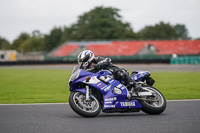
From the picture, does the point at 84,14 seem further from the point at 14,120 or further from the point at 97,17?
the point at 14,120

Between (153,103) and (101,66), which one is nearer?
(101,66)

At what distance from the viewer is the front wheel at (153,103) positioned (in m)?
7.38

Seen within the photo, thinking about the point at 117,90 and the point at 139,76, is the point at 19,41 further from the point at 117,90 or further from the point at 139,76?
the point at 117,90

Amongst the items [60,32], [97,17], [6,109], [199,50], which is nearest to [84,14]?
[97,17]

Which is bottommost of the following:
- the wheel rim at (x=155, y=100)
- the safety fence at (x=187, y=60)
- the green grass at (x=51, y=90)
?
the green grass at (x=51, y=90)

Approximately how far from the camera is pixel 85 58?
23.7 feet

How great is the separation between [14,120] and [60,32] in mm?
124345

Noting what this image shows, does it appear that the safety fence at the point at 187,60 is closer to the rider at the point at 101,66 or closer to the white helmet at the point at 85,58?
the rider at the point at 101,66

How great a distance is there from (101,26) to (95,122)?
3759 inches

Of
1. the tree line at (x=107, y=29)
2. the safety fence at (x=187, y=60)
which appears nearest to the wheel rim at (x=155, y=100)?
the safety fence at (x=187, y=60)

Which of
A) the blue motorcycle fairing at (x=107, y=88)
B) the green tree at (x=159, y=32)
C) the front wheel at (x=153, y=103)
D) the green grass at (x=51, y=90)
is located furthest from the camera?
the green tree at (x=159, y=32)

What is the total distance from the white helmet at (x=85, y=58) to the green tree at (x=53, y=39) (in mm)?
121608

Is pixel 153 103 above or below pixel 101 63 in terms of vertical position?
below

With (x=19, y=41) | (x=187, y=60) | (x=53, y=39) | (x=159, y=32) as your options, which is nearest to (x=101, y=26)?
(x=159, y=32)
